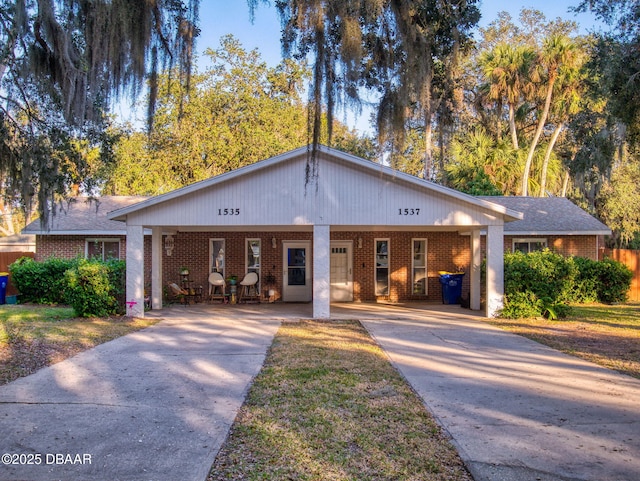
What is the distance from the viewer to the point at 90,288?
13000 mm

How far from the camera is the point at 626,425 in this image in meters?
5.07

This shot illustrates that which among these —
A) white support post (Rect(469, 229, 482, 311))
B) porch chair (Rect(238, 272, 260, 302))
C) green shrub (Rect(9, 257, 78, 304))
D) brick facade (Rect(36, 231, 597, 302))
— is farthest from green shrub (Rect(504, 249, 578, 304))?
green shrub (Rect(9, 257, 78, 304))

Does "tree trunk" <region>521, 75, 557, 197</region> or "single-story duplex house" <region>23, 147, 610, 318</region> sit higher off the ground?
"tree trunk" <region>521, 75, 557, 197</region>

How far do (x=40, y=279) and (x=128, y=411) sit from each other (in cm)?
1339

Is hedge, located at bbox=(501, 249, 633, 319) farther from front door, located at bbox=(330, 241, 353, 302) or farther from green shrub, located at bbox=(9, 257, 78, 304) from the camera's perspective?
green shrub, located at bbox=(9, 257, 78, 304)

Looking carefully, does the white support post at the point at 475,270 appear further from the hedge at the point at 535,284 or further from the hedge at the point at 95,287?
the hedge at the point at 95,287

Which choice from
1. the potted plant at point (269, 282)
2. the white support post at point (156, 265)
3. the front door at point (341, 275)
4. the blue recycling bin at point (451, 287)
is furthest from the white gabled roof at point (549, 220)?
the white support post at point (156, 265)

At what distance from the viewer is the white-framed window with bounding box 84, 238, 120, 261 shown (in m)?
18.1

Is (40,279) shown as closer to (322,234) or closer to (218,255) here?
(218,255)

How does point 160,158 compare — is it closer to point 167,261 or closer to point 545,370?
point 167,261

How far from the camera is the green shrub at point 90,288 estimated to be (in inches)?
500

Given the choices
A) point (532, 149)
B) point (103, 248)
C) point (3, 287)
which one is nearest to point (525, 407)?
point (103, 248)

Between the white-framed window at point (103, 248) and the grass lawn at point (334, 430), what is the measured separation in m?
12.2

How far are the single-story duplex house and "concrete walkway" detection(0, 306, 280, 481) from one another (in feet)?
14.6
